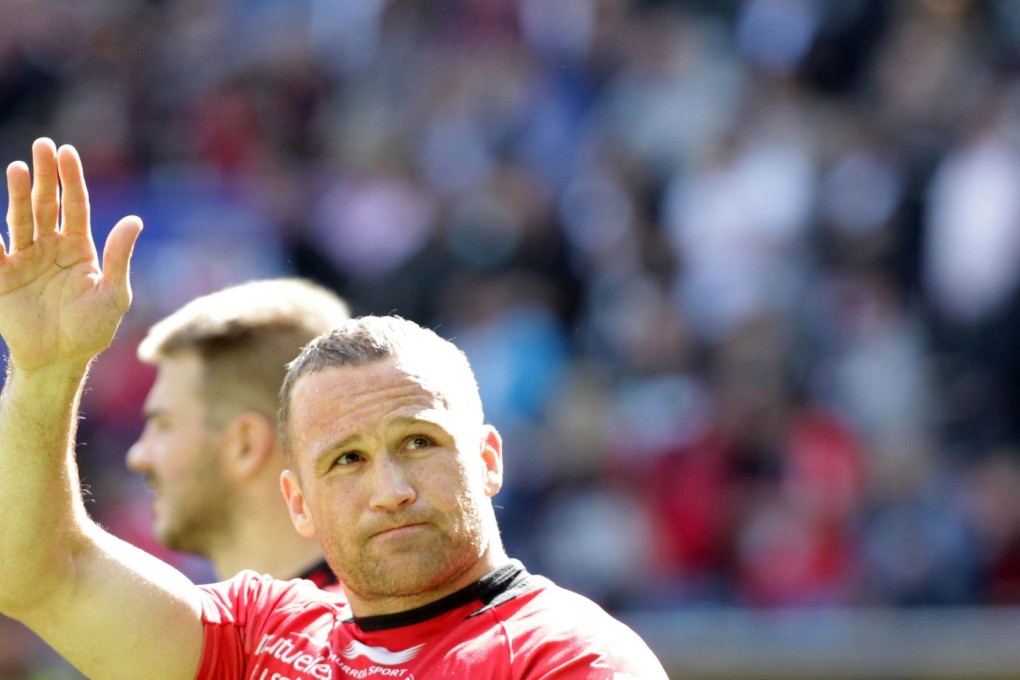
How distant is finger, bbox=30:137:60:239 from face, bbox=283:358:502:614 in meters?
0.62

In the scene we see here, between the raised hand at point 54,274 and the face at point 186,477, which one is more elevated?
the raised hand at point 54,274

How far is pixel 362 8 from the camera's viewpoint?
454 inches

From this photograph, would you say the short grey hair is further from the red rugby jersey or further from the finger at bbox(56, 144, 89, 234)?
the finger at bbox(56, 144, 89, 234)

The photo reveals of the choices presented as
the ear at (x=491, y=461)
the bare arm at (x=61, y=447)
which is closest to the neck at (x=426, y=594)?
the ear at (x=491, y=461)

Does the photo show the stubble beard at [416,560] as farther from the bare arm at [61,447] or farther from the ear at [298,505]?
the bare arm at [61,447]

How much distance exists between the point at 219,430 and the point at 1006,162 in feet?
17.3

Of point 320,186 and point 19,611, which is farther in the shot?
point 320,186

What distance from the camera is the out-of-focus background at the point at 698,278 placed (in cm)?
784

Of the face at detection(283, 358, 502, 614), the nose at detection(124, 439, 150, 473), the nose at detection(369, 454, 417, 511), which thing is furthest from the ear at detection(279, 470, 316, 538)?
the nose at detection(124, 439, 150, 473)

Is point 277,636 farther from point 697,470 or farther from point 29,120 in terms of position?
point 29,120

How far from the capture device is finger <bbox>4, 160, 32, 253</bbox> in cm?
318

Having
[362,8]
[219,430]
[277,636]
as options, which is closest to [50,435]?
[277,636]

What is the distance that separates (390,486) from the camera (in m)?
3.05

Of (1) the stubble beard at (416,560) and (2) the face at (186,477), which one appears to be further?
(2) the face at (186,477)
